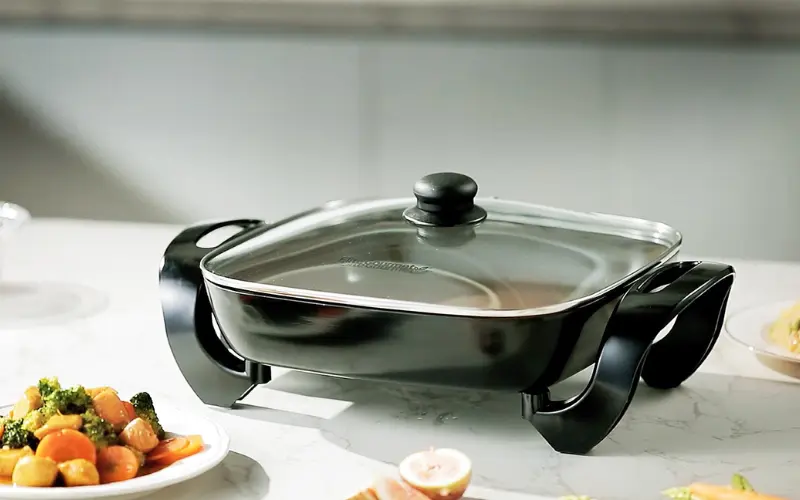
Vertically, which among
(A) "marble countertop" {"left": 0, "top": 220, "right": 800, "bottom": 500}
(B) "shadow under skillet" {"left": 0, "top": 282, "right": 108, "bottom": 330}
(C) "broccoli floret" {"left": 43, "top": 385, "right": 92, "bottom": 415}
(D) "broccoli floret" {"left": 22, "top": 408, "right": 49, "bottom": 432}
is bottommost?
(B) "shadow under skillet" {"left": 0, "top": 282, "right": 108, "bottom": 330}

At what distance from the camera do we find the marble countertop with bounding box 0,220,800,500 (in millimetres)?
996

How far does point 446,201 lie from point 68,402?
44 cm

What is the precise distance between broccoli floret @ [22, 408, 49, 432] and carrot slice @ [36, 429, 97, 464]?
3cm

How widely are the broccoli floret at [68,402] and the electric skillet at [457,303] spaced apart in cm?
17

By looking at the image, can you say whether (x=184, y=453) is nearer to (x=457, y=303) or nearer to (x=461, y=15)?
(x=457, y=303)

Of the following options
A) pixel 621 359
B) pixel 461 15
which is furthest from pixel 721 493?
pixel 461 15

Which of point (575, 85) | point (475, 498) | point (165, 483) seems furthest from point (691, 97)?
point (165, 483)

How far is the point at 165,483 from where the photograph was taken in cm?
93

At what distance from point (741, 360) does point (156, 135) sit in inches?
63.8

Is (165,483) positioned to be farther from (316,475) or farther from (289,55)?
(289,55)

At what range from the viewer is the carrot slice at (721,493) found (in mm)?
896

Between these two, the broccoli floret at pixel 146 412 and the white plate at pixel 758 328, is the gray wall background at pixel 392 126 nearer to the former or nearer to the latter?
the white plate at pixel 758 328

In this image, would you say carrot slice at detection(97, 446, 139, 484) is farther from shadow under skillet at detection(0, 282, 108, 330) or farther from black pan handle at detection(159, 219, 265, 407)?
shadow under skillet at detection(0, 282, 108, 330)

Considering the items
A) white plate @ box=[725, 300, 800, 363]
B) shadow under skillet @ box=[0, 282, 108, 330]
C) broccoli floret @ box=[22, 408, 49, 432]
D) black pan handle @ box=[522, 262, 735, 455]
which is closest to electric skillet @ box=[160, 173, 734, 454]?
black pan handle @ box=[522, 262, 735, 455]
